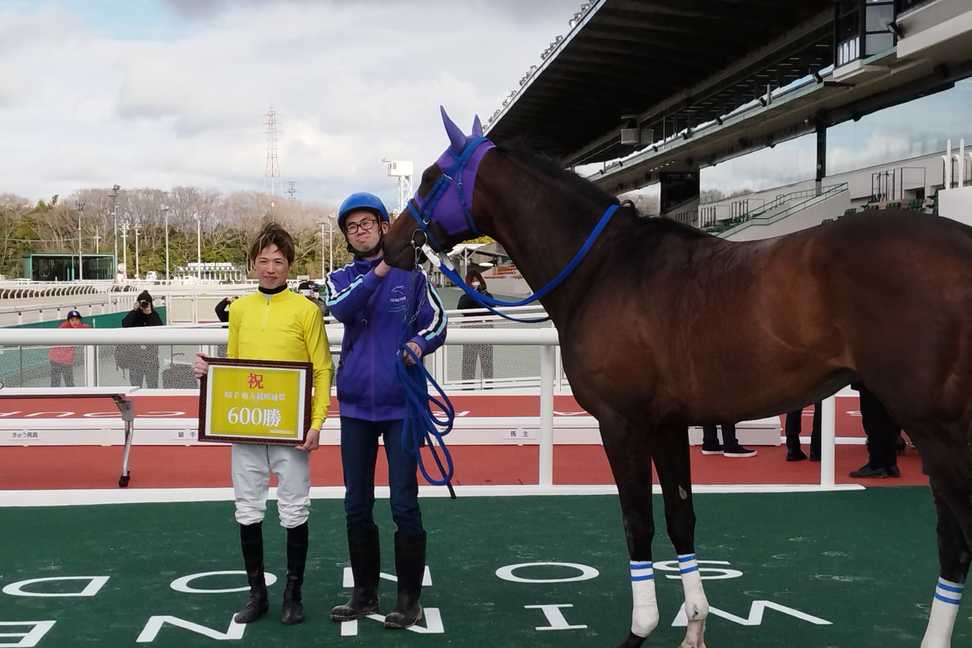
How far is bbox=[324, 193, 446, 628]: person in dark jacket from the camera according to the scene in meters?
3.19

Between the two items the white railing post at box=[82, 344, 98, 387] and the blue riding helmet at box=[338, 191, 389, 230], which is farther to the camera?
the white railing post at box=[82, 344, 98, 387]

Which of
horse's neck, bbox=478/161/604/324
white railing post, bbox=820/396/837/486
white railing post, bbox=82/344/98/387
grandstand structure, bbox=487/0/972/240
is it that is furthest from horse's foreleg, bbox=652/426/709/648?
grandstand structure, bbox=487/0/972/240

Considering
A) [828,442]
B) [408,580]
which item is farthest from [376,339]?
[828,442]

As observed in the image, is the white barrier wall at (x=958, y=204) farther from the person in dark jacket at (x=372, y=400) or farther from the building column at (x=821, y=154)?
the building column at (x=821, y=154)

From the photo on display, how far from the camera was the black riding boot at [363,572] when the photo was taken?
3.23 meters

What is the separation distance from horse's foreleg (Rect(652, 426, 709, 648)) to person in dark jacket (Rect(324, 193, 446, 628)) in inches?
33.2

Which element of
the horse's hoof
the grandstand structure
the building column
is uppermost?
the grandstand structure

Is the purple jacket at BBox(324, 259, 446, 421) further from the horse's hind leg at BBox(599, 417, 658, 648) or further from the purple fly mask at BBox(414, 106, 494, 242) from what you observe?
the horse's hind leg at BBox(599, 417, 658, 648)

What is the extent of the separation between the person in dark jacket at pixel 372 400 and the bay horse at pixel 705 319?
0.81 feet

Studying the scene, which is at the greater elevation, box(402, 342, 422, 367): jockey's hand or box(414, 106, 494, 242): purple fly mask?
box(414, 106, 494, 242): purple fly mask

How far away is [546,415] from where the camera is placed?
4984 millimetres

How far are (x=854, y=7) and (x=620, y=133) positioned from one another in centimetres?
1525

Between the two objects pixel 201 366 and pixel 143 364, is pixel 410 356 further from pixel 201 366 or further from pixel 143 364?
pixel 143 364

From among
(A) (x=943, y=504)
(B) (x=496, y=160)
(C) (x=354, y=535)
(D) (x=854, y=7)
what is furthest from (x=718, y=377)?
(D) (x=854, y=7)
